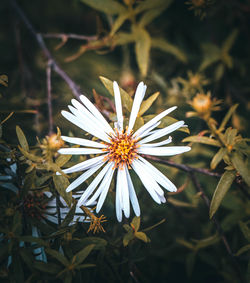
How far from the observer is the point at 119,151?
1292 millimetres

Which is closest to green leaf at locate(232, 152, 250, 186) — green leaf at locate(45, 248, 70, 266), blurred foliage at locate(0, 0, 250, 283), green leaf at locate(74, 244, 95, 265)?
blurred foliage at locate(0, 0, 250, 283)

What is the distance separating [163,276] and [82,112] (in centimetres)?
157

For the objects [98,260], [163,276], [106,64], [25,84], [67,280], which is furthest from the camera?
[106,64]

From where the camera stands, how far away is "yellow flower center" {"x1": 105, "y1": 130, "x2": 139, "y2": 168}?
4.21ft

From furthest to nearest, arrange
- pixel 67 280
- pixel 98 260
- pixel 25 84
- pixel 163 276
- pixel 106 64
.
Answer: pixel 106 64 < pixel 25 84 < pixel 163 276 < pixel 98 260 < pixel 67 280

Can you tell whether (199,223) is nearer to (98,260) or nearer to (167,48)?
(98,260)

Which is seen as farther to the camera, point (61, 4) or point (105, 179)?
point (61, 4)

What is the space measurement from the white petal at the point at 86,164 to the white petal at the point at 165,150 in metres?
0.21

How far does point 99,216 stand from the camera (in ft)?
3.82

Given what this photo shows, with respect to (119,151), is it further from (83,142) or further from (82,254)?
(82,254)

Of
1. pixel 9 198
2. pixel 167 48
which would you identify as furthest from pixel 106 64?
pixel 9 198

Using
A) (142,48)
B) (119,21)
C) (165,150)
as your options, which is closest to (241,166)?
(165,150)

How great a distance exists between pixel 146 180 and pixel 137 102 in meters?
0.38

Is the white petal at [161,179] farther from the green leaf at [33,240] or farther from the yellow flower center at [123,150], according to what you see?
the green leaf at [33,240]
